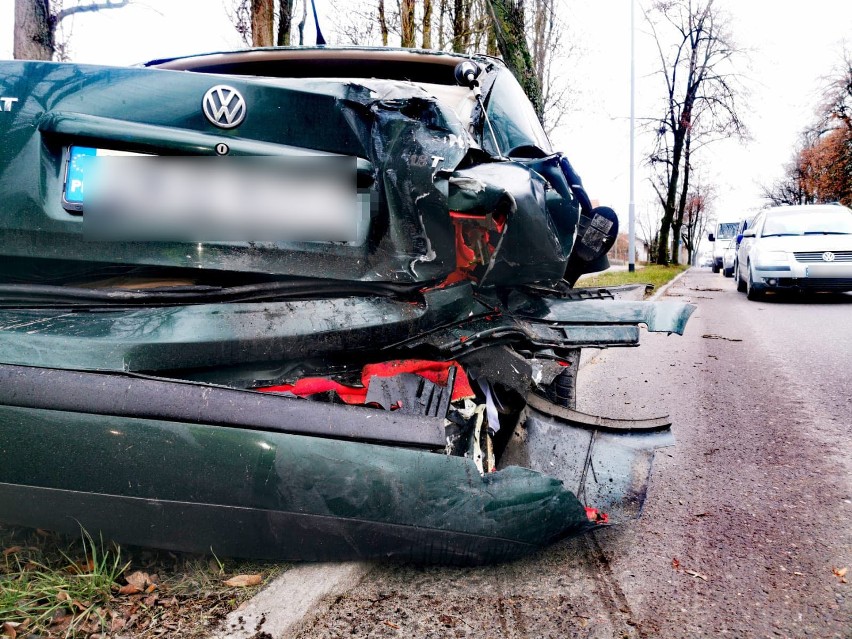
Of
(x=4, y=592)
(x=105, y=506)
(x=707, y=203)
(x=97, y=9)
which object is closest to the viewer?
(x=105, y=506)

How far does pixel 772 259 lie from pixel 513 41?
19.1 ft

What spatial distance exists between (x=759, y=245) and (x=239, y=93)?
10901mm

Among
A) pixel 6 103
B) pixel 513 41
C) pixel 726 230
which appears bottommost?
pixel 6 103

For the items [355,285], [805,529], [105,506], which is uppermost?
[355,285]

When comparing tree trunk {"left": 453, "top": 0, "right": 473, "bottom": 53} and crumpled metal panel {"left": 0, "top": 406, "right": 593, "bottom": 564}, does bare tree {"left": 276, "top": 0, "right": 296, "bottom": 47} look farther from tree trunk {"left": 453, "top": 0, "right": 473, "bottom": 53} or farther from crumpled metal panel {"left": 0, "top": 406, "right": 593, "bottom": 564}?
crumpled metal panel {"left": 0, "top": 406, "right": 593, "bottom": 564}

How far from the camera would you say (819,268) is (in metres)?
9.73

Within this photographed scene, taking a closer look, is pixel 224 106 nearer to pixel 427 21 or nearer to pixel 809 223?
pixel 809 223

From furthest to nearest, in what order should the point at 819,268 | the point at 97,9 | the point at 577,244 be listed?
the point at 819,268 → the point at 97,9 → the point at 577,244

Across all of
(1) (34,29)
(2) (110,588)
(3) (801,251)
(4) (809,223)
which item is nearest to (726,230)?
(4) (809,223)

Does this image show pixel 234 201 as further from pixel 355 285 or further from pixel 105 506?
pixel 105 506

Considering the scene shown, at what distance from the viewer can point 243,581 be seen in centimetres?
188

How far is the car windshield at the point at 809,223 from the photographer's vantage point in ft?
33.9

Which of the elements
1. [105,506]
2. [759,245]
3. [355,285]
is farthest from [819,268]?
[105,506]

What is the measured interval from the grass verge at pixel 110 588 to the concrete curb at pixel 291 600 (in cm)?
5
